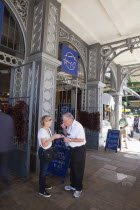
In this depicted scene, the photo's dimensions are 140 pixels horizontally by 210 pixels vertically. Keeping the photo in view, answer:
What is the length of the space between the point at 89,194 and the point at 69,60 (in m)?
4.45

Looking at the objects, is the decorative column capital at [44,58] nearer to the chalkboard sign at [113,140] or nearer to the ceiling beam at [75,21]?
the ceiling beam at [75,21]

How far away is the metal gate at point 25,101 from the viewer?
130 inches

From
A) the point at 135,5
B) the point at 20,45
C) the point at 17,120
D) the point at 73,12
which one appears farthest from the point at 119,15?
the point at 17,120

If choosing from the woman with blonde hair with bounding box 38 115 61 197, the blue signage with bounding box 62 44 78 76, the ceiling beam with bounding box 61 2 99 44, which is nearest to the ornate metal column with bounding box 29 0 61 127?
the ceiling beam with bounding box 61 2 99 44

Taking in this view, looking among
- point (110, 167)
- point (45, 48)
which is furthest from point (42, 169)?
point (45, 48)

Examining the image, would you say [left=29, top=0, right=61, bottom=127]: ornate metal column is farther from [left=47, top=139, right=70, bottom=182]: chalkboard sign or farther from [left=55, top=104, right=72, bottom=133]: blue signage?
[left=47, top=139, right=70, bottom=182]: chalkboard sign

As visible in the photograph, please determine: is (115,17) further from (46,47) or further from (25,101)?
(25,101)

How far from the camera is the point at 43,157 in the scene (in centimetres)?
257

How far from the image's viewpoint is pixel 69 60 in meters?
5.66

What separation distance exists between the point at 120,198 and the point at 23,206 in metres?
1.71

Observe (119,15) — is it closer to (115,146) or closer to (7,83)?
(115,146)

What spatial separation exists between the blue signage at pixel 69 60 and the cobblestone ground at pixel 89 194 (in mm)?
3525

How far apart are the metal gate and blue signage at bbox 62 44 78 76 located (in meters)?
1.56

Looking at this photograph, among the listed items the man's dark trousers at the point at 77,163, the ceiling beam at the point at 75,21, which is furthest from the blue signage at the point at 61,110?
the ceiling beam at the point at 75,21
